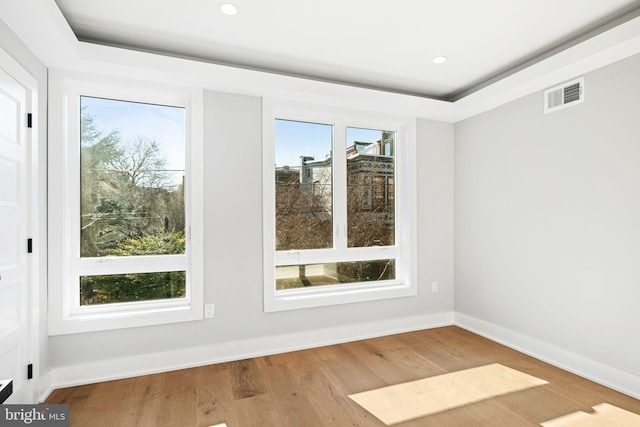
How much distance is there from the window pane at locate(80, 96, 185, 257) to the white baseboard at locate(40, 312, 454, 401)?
0.86 m

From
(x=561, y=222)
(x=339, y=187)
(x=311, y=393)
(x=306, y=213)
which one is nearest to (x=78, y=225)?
(x=306, y=213)

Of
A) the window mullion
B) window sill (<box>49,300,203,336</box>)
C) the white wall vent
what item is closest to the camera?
window sill (<box>49,300,203,336</box>)

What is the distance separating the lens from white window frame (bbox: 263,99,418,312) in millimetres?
3041

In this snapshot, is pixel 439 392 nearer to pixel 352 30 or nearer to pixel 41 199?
pixel 352 30

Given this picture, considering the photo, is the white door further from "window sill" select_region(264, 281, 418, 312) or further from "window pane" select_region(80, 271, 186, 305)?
"window sill" select_region(264, 281, 418, 312)

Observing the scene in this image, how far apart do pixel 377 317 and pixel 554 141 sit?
2.33m

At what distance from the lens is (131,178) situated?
2.74 m

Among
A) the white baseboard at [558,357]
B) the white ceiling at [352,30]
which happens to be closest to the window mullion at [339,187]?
A: the white ceiling at [352,30]

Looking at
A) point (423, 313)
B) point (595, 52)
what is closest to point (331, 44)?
point (595, 52)

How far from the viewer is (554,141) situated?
278 centimetres

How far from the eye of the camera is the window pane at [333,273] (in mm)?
3281

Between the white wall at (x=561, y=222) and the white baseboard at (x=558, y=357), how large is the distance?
0.02 meters

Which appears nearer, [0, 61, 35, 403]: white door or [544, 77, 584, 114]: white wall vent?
[0, 61, 35, 403]: white door

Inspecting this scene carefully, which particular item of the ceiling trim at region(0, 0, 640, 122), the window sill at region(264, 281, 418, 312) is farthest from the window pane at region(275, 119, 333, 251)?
the window sill at region(264, 281, 418, 312)
